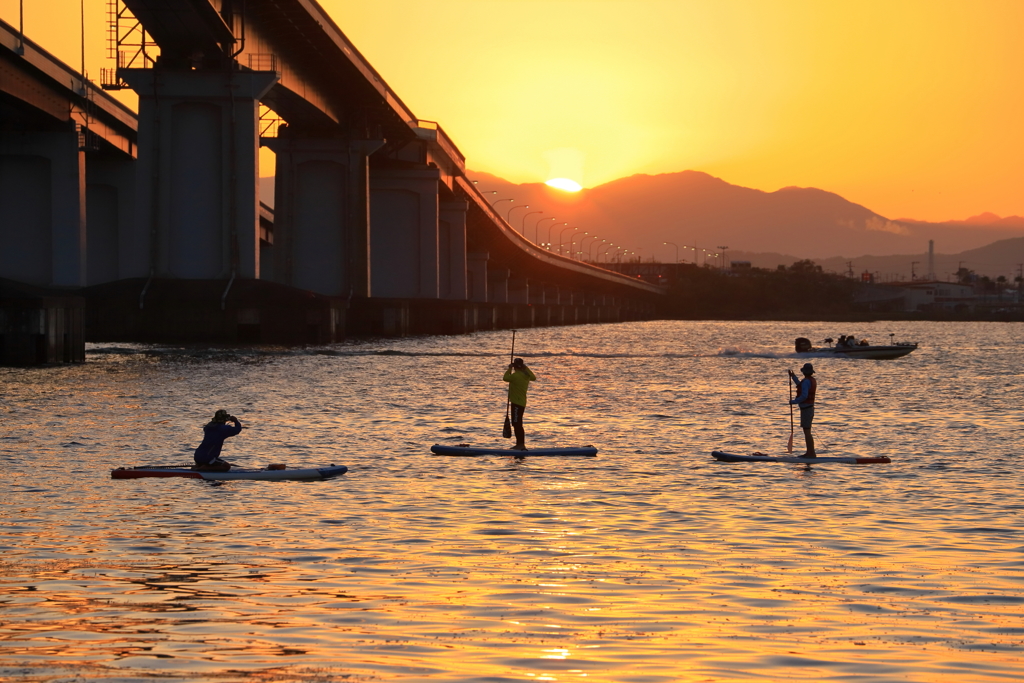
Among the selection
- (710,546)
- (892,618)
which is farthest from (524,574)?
(892,618)

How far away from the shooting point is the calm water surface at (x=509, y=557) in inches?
403

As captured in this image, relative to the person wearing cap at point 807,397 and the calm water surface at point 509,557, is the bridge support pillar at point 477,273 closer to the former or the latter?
the calm water surface at point 509,557

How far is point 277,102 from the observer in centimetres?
8956

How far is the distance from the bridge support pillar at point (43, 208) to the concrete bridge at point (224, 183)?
107mm

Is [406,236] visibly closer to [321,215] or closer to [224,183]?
[321,215]

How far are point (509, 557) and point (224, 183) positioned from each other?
62.5 metres

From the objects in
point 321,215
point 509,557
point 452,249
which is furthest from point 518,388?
point 452,249

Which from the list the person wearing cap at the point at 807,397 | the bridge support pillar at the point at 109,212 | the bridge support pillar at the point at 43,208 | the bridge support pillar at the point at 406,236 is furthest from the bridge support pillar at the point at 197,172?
the person wearing cap at the point at 807,397

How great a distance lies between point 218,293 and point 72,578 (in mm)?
61078

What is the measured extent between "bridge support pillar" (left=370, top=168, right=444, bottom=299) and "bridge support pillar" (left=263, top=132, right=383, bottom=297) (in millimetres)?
20323

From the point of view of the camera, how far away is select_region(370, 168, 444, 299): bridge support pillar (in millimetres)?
123625

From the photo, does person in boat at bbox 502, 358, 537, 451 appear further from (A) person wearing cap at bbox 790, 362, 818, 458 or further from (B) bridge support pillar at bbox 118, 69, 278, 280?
(B) bridge support pillar at bbox 118, 69, 278, 280

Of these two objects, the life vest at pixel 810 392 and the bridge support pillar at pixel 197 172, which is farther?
the bridge support pillar at pixel 197 172

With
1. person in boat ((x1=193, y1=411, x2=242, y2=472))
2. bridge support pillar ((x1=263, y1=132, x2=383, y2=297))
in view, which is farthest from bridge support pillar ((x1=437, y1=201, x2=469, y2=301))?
person in boat ((x1=193, y1=411, x2=242, y2=472))
